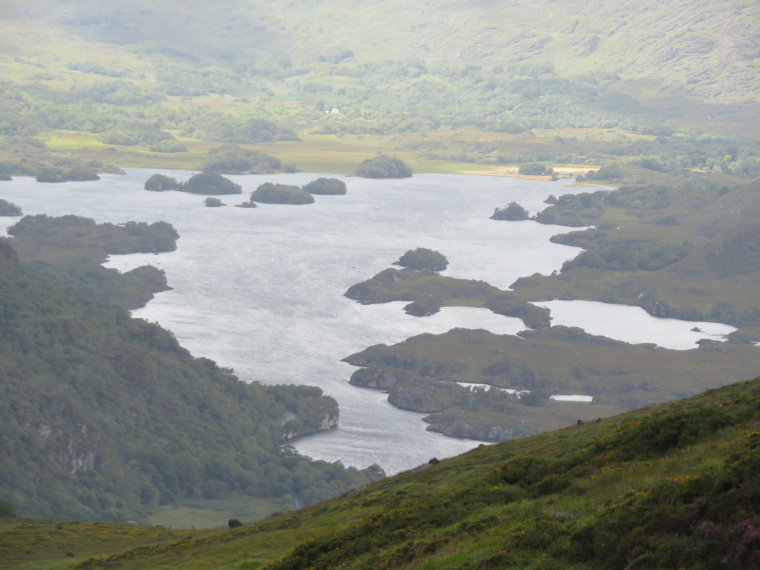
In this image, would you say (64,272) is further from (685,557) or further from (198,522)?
(685,557)

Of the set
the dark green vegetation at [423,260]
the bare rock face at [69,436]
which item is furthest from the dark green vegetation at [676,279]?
the bare rock face at [69,436]

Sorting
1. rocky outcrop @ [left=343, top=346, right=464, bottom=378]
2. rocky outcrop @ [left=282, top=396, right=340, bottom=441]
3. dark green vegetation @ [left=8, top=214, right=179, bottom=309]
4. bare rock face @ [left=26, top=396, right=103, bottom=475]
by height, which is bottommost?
rocky outcrop @ [left=282, top=396, right=340, bottom=441]

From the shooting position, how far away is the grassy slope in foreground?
22.3 m

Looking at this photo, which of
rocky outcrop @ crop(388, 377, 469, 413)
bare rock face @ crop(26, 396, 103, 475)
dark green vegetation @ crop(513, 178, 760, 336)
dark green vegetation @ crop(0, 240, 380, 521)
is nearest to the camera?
dark green vegetation @ crop(0, 240, 380, 521)

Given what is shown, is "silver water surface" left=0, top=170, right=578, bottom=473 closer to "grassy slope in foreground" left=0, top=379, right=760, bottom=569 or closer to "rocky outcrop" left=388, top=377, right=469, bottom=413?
"rocky outcrop" left=388, top=377, right=469, bottom=413

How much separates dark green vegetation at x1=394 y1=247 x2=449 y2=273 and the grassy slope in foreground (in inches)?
5107

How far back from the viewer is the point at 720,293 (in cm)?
16300

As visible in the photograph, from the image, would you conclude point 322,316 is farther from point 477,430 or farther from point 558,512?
point 558,512

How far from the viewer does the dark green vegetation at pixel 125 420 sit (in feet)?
258

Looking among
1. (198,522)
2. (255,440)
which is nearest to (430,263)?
(255,440)

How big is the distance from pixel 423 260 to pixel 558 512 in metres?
149

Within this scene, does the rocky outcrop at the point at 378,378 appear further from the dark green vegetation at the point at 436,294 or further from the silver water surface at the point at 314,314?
the dark green vegetation at the point at 436,294

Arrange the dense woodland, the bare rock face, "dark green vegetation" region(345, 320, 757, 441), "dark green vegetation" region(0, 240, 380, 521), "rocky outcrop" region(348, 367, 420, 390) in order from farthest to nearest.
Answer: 1. "rocky outcrop" region(348, 367, 420, 390)
2. "dark green vegetation" region(345, 320, 757, 441)
3. the bare rock face
4. "dark green vegetation" region(0, 240, 380, 521)
5. the dense woodland

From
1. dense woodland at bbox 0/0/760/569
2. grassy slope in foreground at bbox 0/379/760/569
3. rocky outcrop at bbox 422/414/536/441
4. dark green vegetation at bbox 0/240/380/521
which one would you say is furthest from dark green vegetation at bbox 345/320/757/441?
grassy slope in foreground at bbox 0/379/760/569
